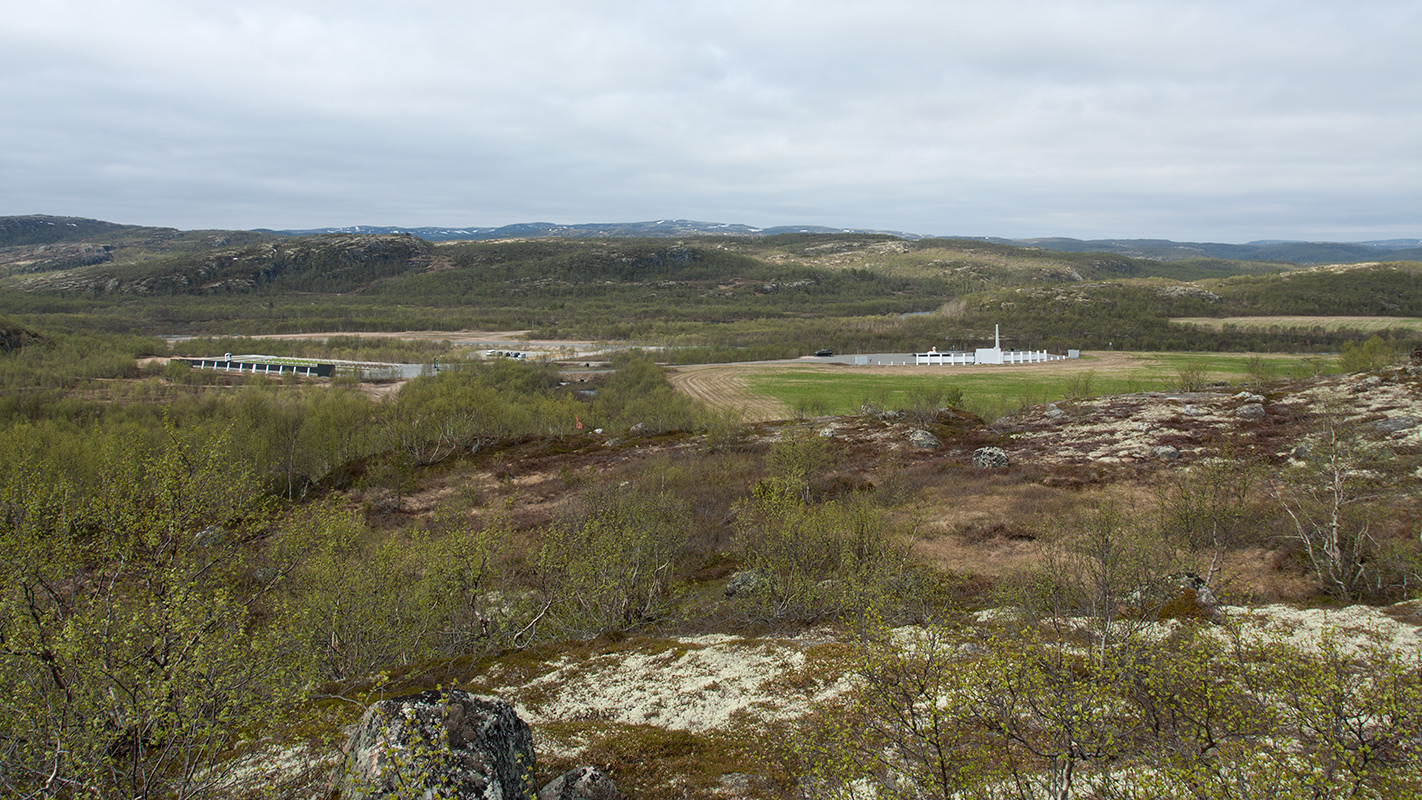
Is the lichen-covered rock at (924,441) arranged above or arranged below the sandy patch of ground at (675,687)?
below

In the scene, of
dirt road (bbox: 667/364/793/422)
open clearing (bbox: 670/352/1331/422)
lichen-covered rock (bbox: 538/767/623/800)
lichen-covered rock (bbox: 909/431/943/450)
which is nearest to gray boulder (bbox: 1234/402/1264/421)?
open clearing (bbox: 670/352/1331/422)

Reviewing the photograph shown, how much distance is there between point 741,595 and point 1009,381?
9974cm

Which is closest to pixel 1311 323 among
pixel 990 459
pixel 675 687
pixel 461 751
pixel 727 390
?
pixel 727 390

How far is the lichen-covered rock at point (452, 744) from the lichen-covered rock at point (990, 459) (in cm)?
5015

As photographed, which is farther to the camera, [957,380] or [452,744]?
[957,380]

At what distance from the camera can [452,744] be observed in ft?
33.7

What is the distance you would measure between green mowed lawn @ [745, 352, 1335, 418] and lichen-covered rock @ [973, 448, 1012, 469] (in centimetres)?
2305

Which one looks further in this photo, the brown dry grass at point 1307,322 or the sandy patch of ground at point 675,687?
the brown dry grass at point 1307,322

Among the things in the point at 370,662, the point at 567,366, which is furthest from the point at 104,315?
the point at 370,662

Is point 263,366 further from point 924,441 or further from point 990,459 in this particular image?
point 990,459

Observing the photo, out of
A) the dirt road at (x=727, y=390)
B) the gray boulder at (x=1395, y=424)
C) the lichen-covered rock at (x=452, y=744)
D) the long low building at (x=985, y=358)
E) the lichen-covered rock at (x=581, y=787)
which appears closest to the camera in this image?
the lichen-covered rock at (x=452, y=744)

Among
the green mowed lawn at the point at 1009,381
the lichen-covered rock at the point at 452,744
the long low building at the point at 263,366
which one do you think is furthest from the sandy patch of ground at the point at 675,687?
the long low building at the point at 263,366

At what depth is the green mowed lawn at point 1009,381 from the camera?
289 feet

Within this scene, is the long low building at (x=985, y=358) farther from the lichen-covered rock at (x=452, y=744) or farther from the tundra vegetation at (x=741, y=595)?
the lichen-covered rock at (x=452, y=744)
